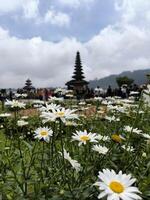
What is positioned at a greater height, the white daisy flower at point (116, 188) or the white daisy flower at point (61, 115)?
the white daisy flower at point (61, 115)

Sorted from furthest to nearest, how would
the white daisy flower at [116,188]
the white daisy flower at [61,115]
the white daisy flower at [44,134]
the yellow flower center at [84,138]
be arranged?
1. the white daisy flower at [44,134]
2. the yellow flower center at [84,138]
3. the white daisy flower at [61,115]
4. the white daisy flower at [116,188]

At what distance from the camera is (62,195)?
2.55 metres

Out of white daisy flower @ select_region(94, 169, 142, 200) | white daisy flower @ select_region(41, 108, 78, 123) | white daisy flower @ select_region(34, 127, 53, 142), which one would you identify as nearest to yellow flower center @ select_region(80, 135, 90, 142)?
white daisy flower @ select_region(41, 108, 78, 123)

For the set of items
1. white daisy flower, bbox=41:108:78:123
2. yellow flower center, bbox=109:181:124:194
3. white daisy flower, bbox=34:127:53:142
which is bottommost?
yellow flower center, bbox=109:181:124:194

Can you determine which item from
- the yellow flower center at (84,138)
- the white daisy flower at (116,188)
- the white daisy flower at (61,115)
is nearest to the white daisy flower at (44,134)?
the yellow flower center at (84,138)

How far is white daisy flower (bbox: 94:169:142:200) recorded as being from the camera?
6.01 feet

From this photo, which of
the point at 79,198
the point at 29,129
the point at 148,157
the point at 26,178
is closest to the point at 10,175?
the point at 26,178

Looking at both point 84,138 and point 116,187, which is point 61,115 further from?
point 116,187

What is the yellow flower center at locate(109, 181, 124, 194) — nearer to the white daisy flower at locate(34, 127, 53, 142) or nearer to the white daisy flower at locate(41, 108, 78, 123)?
the white daisy flower at locate(41, 108, 78, 123)

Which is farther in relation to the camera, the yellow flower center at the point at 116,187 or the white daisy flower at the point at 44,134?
the white daisy flower at the point at 44,134

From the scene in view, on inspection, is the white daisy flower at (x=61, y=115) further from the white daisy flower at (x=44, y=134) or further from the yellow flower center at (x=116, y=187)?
the yellow flower center at (x=116, y=187)

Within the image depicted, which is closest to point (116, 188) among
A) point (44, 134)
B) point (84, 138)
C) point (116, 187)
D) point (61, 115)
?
point (116, 187)

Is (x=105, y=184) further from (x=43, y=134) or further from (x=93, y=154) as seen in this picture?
(x=93, y=154)

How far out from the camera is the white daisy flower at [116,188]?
1831 mm
